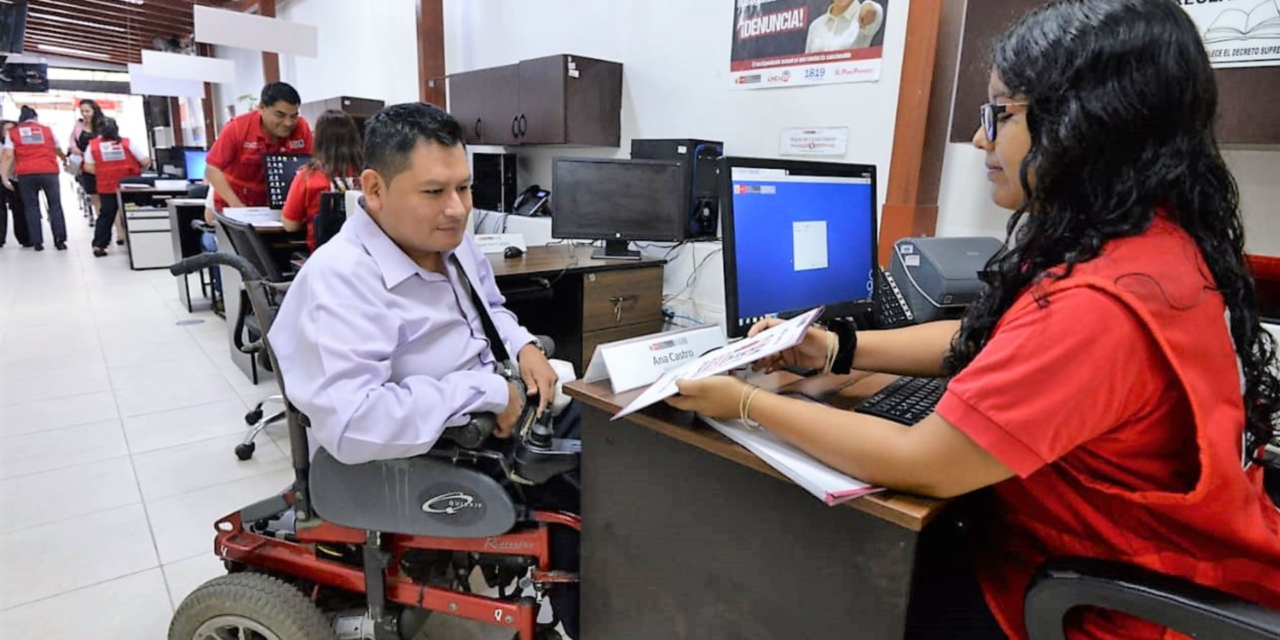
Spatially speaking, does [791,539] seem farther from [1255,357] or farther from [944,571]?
[1255,357]

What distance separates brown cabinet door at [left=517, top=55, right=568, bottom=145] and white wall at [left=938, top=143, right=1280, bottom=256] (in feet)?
6.74

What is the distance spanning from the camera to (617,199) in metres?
3.10

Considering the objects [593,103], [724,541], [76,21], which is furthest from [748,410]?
[76,21]

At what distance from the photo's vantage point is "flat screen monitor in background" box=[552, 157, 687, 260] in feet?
10.1

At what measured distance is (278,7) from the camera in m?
7.88

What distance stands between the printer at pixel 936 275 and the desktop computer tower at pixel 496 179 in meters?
3.08

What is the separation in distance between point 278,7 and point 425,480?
8788 mm

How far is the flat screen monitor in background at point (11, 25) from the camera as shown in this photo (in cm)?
Answer: 745

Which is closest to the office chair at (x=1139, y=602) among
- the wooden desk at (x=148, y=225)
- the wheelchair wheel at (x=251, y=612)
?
the wheelchair wheel at (x=251, y=612)

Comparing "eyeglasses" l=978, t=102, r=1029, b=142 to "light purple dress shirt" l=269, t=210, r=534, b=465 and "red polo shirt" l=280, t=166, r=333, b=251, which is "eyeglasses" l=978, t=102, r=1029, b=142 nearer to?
"light purple dress shirt" l=269, t=210, r=534, b=465

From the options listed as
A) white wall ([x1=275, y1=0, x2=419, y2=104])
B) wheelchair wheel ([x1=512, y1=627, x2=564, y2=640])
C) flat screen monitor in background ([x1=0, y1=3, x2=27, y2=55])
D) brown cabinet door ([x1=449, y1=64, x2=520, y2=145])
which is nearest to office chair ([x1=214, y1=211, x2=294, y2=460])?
wheelchair wheel ([x1=512, y1=627, x2=564, y2=640])

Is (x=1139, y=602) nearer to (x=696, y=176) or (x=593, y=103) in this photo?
(x=696, y=176)

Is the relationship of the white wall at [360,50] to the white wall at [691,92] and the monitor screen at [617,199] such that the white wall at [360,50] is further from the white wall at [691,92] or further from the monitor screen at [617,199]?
the monitor screen at [617,199]

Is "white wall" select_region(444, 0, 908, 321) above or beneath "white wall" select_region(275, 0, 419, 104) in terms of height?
beneath
